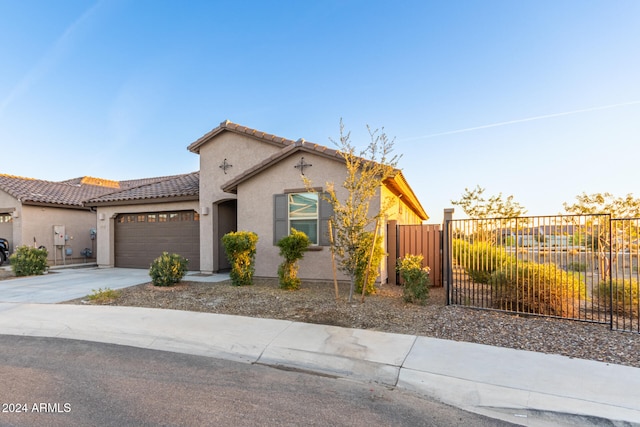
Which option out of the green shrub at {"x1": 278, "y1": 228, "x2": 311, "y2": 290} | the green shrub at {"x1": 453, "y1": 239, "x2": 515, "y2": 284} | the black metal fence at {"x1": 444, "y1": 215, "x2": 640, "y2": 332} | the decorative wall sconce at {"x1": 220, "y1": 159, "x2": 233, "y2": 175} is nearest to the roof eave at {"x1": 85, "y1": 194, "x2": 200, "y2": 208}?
the decorative wall sconce at {"x1": 220, "y1": 159, "x2": 233, "y2": 175}

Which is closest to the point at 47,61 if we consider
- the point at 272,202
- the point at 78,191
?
the point at 272,202

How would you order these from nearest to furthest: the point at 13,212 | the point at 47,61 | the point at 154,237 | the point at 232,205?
the point at 47,61
the point at 232,205
the point at 154,237
the point at 13,212

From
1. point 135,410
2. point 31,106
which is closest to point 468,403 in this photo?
point 135,410

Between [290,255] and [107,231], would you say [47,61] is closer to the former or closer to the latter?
[107,231]

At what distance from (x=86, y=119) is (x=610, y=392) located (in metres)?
18.8

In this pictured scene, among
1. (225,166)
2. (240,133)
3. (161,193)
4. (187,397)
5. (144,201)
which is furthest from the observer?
(144,201)

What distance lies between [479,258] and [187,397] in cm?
611

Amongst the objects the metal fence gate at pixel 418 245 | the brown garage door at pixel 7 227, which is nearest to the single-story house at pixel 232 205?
the metal fence gate at pixel 418 245

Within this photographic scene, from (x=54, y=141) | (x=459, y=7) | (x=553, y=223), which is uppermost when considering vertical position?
(x=459, y=7)

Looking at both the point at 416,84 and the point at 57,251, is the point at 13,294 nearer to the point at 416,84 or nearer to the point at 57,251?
the point at 57,251

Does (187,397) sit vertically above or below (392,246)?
below

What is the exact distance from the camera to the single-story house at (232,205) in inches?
394

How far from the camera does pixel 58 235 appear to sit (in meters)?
16.2

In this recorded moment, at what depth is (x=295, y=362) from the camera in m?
4.51
